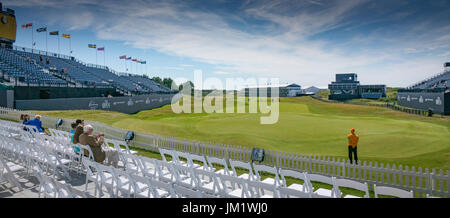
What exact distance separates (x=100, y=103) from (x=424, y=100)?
49642mm

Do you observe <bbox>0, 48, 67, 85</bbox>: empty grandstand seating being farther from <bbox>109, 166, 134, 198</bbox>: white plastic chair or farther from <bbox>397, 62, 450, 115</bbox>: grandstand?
<bbox>397, 62, 450, 115</bbox>: grandstand

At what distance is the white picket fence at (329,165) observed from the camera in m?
8.34

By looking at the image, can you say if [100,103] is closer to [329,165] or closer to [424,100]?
[329,165]

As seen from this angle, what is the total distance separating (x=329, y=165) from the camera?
34.0 feet

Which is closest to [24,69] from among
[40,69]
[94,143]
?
[40,69]

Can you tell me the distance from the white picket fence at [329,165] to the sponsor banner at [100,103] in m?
12.7

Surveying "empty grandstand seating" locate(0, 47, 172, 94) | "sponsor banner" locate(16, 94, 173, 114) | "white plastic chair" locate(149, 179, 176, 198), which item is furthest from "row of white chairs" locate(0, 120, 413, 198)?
"empty grandstand seating" locate(0, 47, 172, 94)

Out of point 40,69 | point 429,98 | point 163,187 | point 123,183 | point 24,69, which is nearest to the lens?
point 163,187

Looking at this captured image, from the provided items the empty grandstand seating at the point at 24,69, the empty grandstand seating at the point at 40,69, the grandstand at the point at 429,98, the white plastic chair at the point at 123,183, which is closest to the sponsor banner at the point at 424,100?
the grandstand at the point at 429,98

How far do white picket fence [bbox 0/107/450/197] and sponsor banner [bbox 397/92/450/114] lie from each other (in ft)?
116

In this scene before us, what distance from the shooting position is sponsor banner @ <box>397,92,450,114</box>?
1528 inches

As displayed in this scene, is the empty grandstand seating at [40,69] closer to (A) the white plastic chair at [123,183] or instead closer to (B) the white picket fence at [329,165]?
(B) the white picket fence at [329,165]

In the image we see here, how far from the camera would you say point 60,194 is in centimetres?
519
